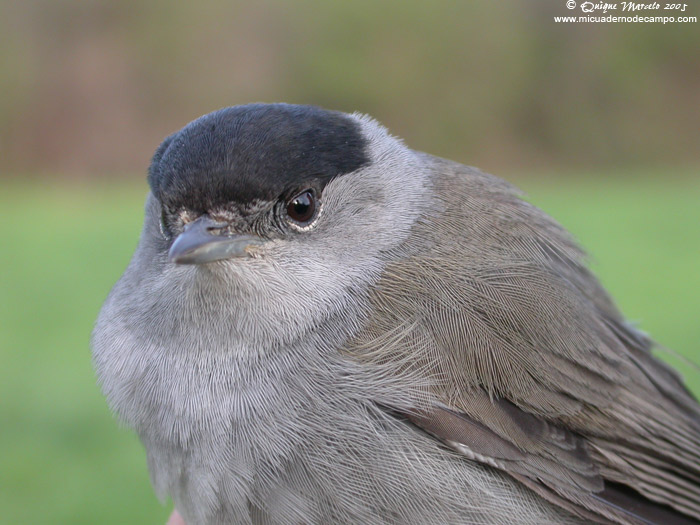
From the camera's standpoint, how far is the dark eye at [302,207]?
2531mm

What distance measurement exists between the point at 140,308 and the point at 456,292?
3.87ft

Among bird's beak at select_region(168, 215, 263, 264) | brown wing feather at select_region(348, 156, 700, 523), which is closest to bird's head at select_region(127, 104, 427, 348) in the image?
bird's beak at select_region(168, 215, 263, 264)

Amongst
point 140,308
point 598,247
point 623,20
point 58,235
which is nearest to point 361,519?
point 140,308

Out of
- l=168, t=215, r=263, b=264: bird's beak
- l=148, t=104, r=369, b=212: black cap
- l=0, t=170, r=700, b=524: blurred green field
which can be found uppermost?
l=148, t=104, r=369, b=212: black cap

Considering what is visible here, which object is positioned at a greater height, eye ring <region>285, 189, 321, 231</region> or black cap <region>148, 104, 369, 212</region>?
black cap <region>148, 104, 369, 212</region>

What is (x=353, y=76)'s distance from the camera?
23.0 metres

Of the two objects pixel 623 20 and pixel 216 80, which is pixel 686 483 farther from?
pixel 623 20

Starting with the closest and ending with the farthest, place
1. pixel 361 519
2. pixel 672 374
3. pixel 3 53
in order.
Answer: pixel 361 519, pixel 672 374, pixel 3 53

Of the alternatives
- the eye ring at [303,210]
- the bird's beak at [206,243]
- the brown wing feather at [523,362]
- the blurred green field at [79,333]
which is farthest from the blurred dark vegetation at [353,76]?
the bird's beak at [206,243]

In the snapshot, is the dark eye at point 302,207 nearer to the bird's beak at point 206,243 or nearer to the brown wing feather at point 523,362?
the bird's beak at point 206,243

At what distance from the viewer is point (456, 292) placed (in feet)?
8.59

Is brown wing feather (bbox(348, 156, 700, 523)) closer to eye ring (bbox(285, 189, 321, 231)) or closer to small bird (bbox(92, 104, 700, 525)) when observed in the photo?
small bird (bbox(92, 104, 700, 525))

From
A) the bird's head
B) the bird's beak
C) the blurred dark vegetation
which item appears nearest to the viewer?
the bird's beak

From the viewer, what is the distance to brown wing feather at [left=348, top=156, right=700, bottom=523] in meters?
2.52
